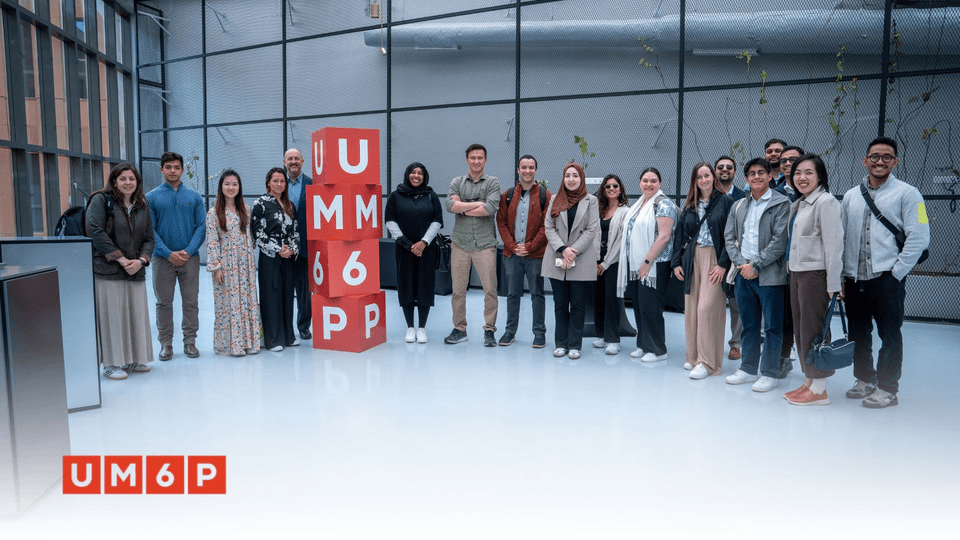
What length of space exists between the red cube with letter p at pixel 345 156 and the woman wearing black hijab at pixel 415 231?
0.30 metres

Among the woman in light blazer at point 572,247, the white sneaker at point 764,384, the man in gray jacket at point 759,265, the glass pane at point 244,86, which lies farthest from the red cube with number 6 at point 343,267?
the glass pane at point 244,86

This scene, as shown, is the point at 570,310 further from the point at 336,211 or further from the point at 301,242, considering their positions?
the point at 301,242

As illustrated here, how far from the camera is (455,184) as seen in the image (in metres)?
5.18

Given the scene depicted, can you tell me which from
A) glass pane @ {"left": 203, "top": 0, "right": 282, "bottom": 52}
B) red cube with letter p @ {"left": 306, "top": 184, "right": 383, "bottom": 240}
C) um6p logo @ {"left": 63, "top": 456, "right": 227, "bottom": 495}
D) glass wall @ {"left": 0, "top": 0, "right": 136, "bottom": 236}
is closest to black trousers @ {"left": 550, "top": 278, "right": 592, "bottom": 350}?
red cube with letter p @ {"left": 306, "top": 184, "right": 383, "bottom": 240}

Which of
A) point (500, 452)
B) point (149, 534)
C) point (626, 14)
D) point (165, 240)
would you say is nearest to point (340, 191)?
point (165, 240)

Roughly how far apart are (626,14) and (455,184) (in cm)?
384

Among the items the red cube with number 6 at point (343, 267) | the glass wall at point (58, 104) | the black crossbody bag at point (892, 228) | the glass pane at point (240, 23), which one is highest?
the glass pane at point (240, 23)

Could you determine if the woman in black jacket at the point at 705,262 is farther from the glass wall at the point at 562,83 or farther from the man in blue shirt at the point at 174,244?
the man in blue shirt at the point at 174,244

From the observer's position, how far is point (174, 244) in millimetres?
4688

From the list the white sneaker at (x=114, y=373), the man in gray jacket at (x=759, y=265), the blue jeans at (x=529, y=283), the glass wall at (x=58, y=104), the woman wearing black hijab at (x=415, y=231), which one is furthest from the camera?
the glass wall at (x=58, y=104)

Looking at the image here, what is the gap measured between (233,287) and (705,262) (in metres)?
3.38

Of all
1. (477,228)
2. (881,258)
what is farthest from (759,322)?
(477,228)

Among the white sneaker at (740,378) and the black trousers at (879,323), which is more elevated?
the black trousers at (879,323)

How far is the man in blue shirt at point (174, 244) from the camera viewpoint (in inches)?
182
